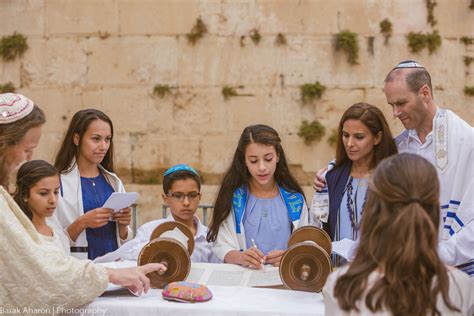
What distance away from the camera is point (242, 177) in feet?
14.4

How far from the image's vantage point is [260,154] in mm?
4254

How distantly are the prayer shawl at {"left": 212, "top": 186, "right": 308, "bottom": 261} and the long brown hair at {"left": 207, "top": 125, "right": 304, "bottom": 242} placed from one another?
0.03 metres

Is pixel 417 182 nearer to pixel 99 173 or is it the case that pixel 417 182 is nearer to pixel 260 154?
pixel 260 154

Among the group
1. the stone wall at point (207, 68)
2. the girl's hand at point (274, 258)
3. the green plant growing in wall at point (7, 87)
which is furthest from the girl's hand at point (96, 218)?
the green plant growing in wall at point (7, 87)

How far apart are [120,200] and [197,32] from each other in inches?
150

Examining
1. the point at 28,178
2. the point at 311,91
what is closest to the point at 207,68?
the point at 311,91

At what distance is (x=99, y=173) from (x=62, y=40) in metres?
3.36

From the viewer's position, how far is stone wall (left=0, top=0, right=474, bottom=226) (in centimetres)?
745

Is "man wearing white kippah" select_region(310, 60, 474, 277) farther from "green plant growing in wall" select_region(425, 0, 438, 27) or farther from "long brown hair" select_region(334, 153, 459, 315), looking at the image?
"green plant growing in wall" select_region(425, 0, 438, 27)

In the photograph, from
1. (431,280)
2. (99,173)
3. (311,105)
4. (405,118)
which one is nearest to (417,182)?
(431,280)

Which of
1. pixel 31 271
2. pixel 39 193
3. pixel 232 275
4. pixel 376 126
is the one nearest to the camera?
pixel 31 271

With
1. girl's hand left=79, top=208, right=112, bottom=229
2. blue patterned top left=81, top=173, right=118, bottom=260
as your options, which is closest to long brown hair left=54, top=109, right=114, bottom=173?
blue patterned top left=81, top=173, right=118, bottom=260

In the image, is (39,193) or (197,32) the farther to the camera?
(197,32)

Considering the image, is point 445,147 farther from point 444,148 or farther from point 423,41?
point 423,41
